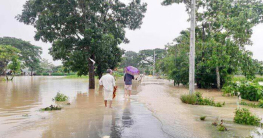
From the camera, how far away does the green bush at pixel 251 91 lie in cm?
1130

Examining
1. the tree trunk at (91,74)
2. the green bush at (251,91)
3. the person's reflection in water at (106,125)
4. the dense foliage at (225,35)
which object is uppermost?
the dense foliage at (225,35)

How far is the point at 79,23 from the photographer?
1839 cm

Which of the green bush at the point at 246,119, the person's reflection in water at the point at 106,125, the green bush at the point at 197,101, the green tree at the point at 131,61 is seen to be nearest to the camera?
the person's reflection in water at the point at 106,125

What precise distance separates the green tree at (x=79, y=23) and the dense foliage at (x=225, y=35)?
4800 millimetres

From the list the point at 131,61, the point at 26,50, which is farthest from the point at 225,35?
the point at 131,61

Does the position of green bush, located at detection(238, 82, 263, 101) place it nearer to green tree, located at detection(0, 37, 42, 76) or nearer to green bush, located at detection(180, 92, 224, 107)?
green bush, located at detection(180, 92, 224, 107)

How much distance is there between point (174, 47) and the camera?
2797 cm

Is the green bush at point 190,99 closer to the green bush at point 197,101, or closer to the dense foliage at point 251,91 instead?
the green bush at point 197,101

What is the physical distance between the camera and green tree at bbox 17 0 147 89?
17188 millimetres

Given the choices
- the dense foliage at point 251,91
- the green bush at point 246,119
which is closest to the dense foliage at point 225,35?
the dense foliage at point 251,91

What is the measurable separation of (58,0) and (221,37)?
537 inches

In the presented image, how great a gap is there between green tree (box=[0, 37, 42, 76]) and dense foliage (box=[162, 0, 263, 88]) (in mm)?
51822

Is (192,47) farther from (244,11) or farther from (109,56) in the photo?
(109,56)

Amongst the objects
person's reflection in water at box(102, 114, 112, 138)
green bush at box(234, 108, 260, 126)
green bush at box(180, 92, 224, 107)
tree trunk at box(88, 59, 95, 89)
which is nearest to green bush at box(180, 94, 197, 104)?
green bush at box(180, 92, 224, 107)
